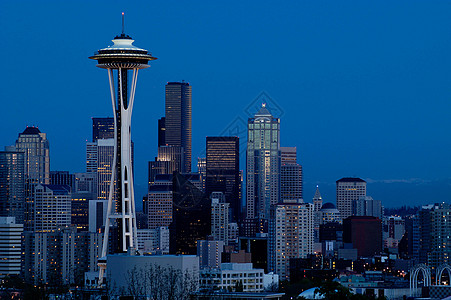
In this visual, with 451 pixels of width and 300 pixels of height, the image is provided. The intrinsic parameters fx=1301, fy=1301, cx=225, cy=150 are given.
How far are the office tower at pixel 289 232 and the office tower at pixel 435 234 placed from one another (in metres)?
14.3

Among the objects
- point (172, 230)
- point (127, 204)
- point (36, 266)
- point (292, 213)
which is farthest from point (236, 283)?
point (172, 230)

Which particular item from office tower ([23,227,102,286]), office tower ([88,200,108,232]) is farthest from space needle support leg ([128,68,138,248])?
office tower ([88,200,108,232])

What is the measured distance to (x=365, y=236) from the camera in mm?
197375

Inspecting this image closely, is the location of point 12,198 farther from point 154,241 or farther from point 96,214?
point 154,241

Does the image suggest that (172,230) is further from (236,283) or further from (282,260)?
(236,283)

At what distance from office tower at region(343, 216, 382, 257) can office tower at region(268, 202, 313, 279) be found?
28202mm

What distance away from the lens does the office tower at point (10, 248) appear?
468 ft

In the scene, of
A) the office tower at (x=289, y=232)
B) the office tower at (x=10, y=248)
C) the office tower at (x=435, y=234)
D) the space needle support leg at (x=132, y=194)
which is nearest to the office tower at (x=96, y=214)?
the office tower at (x=289, y=232)

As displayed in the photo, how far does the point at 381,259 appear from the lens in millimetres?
166125

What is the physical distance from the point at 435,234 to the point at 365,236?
36051 mm

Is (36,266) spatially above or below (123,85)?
below

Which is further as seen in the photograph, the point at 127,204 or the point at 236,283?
the point at 127,204

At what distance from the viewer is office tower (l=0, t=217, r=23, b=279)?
14262 cm

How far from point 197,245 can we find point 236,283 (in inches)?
2475
